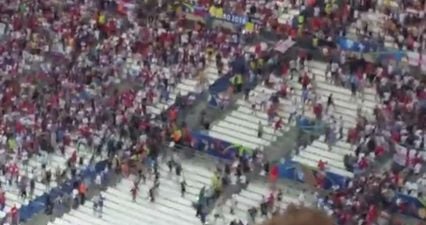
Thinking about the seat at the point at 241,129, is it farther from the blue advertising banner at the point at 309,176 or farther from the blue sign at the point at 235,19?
the blue sign at the point at 235,19

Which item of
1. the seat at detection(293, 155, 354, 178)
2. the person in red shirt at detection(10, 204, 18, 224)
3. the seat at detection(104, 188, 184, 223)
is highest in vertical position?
the seat at detection(293, 155, 354, 178)

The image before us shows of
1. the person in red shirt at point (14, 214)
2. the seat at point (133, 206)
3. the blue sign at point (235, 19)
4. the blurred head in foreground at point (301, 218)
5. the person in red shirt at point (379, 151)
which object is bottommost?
the person in red shirt at point (14, 214)

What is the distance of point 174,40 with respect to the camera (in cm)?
2353

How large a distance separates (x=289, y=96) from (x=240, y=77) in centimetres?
140

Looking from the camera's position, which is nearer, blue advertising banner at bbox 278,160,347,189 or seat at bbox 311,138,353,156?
blue advertising banner at bbox 278,160,347,189

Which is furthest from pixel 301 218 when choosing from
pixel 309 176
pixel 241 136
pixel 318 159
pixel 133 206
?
pixel 241 136

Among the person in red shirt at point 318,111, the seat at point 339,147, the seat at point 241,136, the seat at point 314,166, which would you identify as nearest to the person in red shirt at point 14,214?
the seat at point 241,136

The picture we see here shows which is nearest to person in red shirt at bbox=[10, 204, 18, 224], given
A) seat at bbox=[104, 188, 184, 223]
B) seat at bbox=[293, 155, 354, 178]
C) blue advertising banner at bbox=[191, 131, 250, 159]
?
seat at bbox=[104, 188, 184, 223]

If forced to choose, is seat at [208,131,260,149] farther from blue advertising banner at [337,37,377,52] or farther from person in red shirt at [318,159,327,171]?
blue advertising banner at [337,37,377,52]

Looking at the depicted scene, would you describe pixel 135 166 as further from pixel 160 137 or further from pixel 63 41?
pixel 63 41

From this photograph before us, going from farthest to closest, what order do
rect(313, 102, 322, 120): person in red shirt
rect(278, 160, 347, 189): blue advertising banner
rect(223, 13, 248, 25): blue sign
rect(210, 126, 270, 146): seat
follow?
rect(223, 13, 248, 25): blue sign
rect(210, 126, 270, 146): seat
rect(313, 102, 322, 120): person in red shirt
rect(278, 160, 347, 189): blue advertising banner

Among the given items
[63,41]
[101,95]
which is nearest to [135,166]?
[101,95]

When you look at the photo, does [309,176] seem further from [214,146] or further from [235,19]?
[235,19]

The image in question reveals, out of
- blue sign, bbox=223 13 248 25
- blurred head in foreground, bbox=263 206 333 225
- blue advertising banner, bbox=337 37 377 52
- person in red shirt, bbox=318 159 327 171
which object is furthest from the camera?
blue sign, bbox=223 13 248 25
